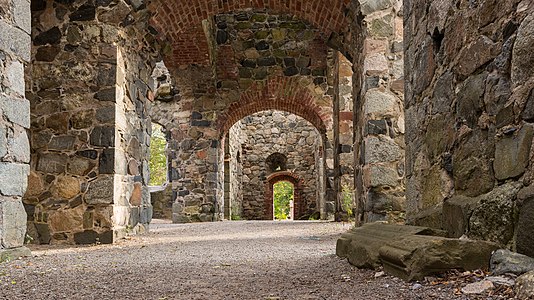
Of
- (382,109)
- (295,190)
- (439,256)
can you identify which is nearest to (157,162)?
(295,190)

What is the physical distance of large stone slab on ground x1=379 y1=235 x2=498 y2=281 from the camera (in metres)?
2.05

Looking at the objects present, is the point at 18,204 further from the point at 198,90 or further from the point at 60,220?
the point at 198,90

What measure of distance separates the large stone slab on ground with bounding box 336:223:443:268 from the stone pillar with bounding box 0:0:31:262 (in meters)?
2.41

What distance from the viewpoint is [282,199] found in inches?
877

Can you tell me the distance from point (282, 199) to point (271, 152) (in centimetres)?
445

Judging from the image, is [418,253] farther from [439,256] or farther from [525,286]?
[525,286]

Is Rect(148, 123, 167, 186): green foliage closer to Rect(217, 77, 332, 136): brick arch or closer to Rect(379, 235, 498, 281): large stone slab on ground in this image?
Rect(217, 77, 332, 136): brick arch

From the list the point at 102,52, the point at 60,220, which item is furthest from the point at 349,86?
the point at 60,220

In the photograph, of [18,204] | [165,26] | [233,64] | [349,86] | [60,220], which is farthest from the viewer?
[233,64]

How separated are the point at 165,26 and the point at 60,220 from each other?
2.98 meters

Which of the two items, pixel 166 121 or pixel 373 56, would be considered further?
pixel 166 121

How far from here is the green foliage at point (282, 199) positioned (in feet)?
72.7

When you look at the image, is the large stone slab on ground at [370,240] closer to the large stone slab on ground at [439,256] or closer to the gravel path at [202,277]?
the gravel path at [202,277]

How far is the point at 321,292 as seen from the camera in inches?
91.1
